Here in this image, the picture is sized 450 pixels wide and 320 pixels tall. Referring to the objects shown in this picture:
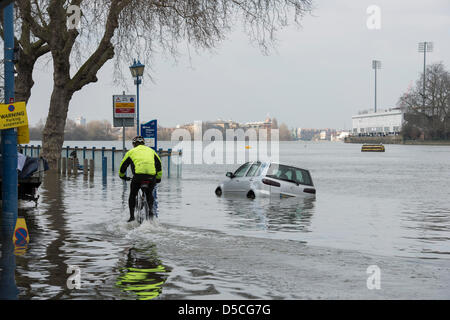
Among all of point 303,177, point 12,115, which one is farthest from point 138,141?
point 303,177

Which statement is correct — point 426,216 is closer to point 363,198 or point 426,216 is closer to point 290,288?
point 363,198

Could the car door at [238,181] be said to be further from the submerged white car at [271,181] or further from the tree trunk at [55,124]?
the tree trunk at [55,124]

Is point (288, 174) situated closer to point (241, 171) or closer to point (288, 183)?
point (288, 183)

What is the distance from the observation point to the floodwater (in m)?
7.93

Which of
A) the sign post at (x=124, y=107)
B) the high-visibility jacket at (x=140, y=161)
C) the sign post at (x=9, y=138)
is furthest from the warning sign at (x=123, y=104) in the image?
the sign post at (x=9, y=138)

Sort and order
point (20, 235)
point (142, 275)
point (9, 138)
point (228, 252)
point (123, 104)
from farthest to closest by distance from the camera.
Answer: point (123, 104)
point (9, 138)
point (20, 235)
point (228, 252)
point (142, 275)

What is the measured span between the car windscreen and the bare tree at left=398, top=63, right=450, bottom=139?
127 meters

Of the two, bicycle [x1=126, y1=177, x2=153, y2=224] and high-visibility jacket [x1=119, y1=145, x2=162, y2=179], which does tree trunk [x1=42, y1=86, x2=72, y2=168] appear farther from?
A: high-visibility jacket [x1=119, y1=145, x2=162, y2=179]

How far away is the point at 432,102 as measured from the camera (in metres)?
146

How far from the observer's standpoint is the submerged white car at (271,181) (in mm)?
21688

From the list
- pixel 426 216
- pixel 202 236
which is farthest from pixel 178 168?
pixel 202 236

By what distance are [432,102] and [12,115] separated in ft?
468

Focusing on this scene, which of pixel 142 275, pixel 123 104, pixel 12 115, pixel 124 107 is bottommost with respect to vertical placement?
pixel 142 275
